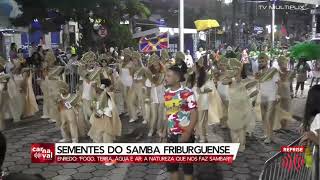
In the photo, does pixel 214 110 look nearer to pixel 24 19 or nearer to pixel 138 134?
pixel 138 134

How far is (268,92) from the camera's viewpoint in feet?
25.8

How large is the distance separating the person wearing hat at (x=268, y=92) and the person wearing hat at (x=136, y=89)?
2.73 meters

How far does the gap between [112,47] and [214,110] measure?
8.07 metres

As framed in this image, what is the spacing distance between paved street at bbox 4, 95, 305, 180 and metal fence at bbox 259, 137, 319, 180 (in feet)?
5.79

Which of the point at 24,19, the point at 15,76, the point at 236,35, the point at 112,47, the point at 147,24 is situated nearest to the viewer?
the point at 15,76

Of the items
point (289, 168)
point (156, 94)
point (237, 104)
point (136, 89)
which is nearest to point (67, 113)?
point (156, 94)

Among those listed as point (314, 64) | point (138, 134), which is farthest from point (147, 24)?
point (138, 134)

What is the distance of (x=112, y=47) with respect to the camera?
1627 cm

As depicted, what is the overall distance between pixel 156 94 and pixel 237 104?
1.66m

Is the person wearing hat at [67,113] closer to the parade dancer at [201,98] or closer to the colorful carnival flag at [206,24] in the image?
the parade dancer at [201,98]

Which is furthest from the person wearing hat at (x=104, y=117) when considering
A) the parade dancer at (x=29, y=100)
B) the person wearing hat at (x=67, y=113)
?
the parade dancer at (x=29, y=100)

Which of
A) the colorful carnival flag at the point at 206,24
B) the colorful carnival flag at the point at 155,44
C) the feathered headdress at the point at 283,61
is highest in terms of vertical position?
the colorful carnival flag at the point at 206,24

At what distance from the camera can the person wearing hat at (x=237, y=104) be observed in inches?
289

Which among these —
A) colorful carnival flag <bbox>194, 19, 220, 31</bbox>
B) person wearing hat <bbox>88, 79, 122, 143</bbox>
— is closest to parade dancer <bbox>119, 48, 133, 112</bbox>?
person wearing hat <bbox>88, 79, 122, 143</bbox>
